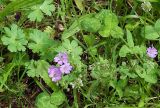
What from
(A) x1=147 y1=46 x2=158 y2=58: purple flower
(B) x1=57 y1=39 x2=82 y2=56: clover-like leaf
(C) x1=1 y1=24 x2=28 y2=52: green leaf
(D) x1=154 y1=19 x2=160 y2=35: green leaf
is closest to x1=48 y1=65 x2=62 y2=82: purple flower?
(B) x1=57 y1=39 x2=82 y2=56: clover-like leaf

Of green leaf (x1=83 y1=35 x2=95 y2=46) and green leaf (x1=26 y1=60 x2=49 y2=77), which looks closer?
green leaf (x1=26 y1=60 x2=49 y2=77)

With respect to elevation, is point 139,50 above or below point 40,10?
below

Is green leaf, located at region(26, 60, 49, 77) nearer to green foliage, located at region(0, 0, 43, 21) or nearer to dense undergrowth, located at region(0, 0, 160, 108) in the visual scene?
dense undergrowth, located at region(0, 0, 160, 108)

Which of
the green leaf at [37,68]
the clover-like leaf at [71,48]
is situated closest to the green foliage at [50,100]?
the green leaf at [37,68]

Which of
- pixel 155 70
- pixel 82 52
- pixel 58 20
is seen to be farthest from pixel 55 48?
pixel 155 70

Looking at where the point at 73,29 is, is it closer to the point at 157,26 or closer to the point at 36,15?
the point at 36,15

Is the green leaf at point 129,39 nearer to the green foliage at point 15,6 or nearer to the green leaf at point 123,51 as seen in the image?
the green leaf at point 123,51

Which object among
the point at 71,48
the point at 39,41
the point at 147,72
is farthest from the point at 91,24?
the point at 147,72
